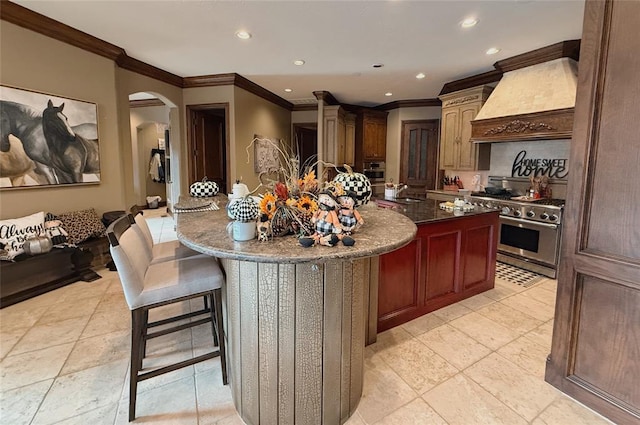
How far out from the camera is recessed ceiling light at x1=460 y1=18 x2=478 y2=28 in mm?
3012

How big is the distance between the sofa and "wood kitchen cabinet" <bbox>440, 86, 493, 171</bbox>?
5.15 meters

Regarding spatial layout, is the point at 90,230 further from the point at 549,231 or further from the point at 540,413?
the point at 549,231

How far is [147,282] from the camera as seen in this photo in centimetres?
166

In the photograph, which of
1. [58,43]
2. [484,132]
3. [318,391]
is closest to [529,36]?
[484,132]

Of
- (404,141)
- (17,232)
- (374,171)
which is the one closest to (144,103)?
(17,232)

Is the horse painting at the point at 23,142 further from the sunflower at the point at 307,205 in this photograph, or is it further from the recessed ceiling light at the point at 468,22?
the recessed ceiling light at the point at 468,22

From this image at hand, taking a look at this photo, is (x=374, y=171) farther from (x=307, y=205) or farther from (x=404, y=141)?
(x=307, y=205)

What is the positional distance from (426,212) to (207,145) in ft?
15.2

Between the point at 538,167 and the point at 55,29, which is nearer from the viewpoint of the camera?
the point at 55,29

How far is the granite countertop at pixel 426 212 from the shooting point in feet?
8.37

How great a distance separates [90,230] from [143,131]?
5.81m

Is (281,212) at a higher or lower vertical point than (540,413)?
higher

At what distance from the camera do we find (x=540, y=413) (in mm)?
1685

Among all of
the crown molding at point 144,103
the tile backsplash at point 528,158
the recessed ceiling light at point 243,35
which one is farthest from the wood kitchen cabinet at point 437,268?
the crown molding at point 144,103
